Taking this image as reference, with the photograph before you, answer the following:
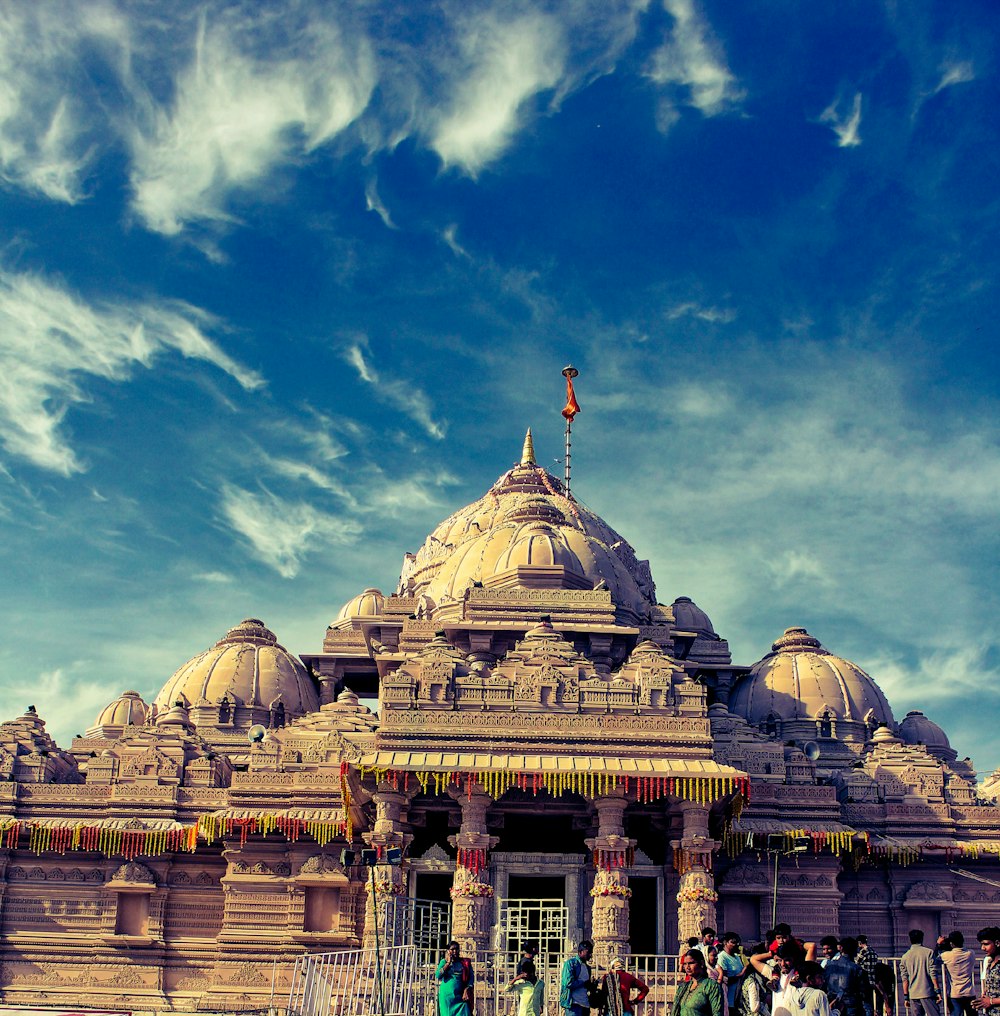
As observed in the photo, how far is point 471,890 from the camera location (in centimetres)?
2366

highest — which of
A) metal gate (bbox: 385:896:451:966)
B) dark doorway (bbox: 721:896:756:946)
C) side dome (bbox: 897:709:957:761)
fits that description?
side dome (bbox: 897:709:957:761)

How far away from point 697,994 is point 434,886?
1416cm

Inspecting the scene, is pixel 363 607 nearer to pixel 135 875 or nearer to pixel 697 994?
pixel 135 875

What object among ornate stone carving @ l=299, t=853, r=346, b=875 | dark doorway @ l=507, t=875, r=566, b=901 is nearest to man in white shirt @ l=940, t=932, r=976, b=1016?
dark doorway @ l=507, t=875, r=566, b=901

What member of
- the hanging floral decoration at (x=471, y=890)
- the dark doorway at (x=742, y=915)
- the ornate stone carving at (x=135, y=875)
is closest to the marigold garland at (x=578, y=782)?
the hanging floral decoration at (x=471, y=890)

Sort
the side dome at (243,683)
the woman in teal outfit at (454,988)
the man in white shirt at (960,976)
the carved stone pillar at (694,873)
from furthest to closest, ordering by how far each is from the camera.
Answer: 1. the side dome at (243,683)
2. the carved stone pillar at (694,873)
3. the woman in teal outfit at (454,988)
4. the man in white shirt at (960,976)

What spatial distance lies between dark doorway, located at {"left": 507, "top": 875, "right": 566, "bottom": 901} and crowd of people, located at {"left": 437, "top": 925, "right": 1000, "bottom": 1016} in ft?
29.9

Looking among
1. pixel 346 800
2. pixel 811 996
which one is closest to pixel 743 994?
pixel 811 996

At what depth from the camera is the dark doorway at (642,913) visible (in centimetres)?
2566

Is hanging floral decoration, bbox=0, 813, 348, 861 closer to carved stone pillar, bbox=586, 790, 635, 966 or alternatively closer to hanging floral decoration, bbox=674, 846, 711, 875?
carved stone pillar, bbox=586, 790, 635, 966

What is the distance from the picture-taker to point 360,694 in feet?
136

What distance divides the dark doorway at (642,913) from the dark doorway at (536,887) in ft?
4.84

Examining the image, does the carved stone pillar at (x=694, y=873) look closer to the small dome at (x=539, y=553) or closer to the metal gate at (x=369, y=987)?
the metal gate at (x=369, y=987)

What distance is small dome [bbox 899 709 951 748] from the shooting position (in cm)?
4072
